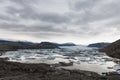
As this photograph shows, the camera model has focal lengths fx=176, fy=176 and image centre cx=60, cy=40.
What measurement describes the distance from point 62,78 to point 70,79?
123 cm

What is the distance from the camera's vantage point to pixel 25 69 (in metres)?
34.3

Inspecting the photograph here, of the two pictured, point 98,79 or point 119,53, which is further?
point 119,53

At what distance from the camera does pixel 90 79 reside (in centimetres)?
2564

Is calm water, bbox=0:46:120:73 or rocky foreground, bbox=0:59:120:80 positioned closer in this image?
rocky foreground, bbox=0:59:120:80

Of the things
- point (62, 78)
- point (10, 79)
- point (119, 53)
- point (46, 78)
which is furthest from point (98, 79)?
point (119, 53)

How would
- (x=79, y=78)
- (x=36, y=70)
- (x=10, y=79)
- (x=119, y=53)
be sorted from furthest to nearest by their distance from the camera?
(x=119, y=53)
(x=36, y=70)
(x=79, y=78)
(x=10, y=79)

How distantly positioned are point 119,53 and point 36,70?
54239mm

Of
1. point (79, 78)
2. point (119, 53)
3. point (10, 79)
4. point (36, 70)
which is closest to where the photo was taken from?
point (10, 79)

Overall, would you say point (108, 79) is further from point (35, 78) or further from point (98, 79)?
point (35, 78)

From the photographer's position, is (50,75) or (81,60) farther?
(81,60)

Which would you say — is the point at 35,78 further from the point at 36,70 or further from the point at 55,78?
the point at 36,70

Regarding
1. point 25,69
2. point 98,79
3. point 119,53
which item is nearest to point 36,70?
point 25,69

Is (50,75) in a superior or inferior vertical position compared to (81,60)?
inferior

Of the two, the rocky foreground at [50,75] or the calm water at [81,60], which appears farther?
the calm water at [81,60]
